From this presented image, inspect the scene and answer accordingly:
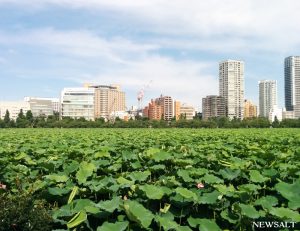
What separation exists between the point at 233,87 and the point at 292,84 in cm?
2297

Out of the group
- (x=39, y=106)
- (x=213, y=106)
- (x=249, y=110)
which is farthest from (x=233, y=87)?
(x=39, y=106)

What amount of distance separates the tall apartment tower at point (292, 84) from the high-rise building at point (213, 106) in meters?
27.9

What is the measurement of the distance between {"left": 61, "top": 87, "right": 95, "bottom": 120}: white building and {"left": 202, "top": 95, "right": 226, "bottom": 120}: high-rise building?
38308 mm

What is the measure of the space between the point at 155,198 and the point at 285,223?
956 millimetres

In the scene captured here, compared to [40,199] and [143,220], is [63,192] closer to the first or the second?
[40,199]

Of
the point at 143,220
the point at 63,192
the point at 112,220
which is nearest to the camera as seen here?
the point at 143,220

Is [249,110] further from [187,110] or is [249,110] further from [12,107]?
[12,107]

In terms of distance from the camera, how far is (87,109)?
13988 centimetres

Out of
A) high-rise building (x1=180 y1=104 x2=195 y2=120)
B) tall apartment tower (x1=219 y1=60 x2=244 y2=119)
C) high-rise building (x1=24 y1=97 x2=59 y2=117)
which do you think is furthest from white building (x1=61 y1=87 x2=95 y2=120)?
tall apartment tower (x1=219 y1=60 x2=244 y2=119)

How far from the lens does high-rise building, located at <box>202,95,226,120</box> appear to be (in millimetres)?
135000

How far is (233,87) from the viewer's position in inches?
5482

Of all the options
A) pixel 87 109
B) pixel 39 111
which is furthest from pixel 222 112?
pixel 39 111

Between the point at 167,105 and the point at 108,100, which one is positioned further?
the point at 108,100

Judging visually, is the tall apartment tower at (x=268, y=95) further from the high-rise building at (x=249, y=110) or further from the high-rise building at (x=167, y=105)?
the high-rise building at (x=167, y=105)
